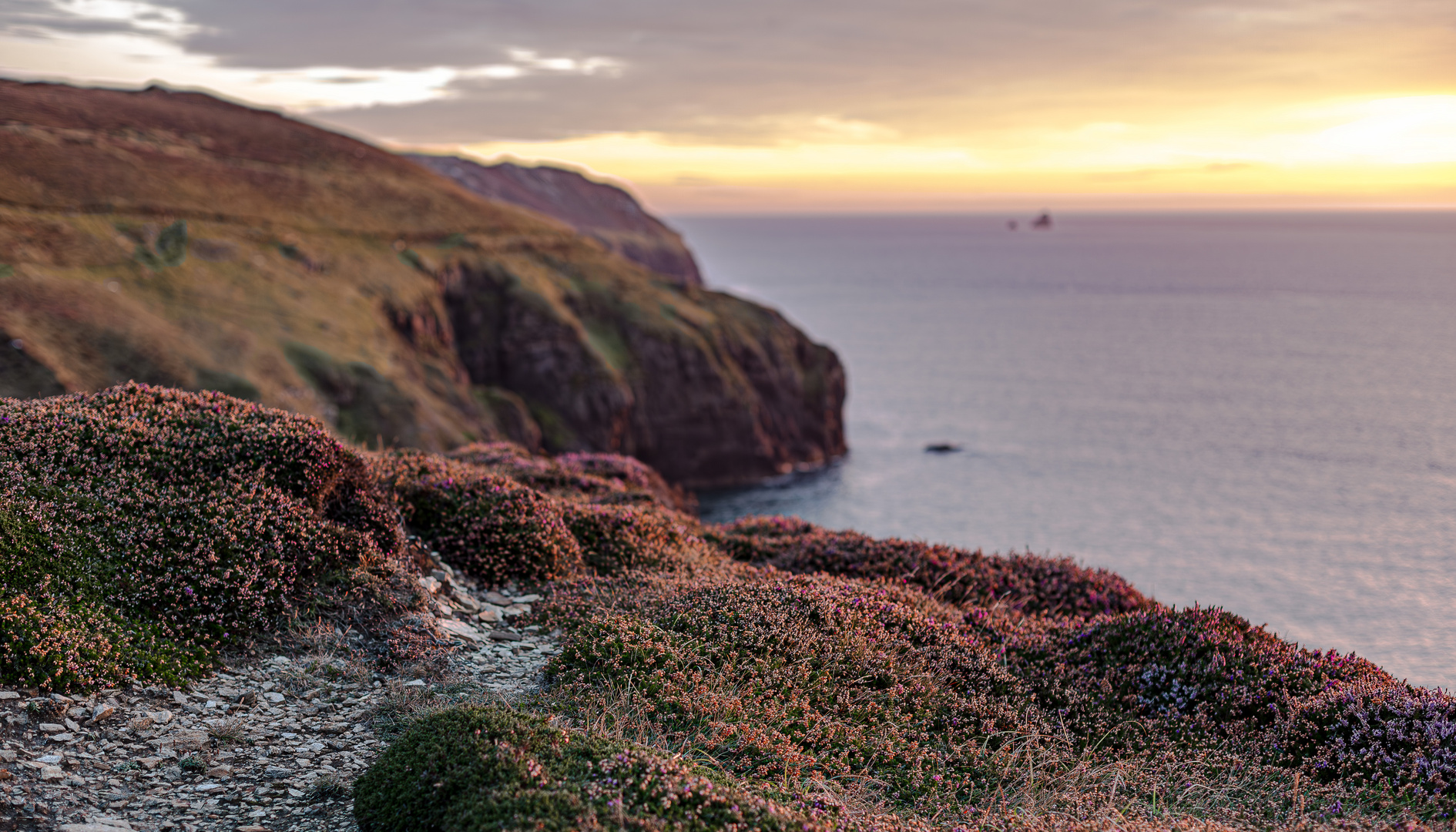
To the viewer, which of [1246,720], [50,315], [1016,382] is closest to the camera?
[1246,720]

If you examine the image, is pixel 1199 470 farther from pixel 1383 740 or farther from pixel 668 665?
pixel 668 665

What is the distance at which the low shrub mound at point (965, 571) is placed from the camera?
14633mm

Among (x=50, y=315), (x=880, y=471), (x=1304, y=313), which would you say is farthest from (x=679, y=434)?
(x=1304, y=313)

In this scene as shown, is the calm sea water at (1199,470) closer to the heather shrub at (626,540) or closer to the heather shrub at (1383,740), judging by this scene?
the heather shrub at (1383,740)

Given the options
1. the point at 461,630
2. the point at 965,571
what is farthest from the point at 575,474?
the point at 965,571

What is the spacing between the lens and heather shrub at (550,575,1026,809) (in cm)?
833

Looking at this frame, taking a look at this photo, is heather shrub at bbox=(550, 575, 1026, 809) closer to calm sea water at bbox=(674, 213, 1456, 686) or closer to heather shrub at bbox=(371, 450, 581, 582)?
heather shrub at bbox=(371, 450, 581, 582)

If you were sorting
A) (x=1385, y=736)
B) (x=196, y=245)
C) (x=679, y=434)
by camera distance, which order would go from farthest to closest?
(x=679, y=434)
(x=196, y=245)
(x=1385, y=736)

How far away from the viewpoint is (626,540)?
47.6ft

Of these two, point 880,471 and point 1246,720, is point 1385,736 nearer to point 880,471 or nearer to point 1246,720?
point 1246,720

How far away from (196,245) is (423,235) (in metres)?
27.6

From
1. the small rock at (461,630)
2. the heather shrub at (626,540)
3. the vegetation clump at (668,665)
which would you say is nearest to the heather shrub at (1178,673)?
the vegetation clump at (668,665)

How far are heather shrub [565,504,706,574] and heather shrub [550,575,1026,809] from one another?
1736 millimetres

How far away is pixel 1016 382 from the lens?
412 ft
